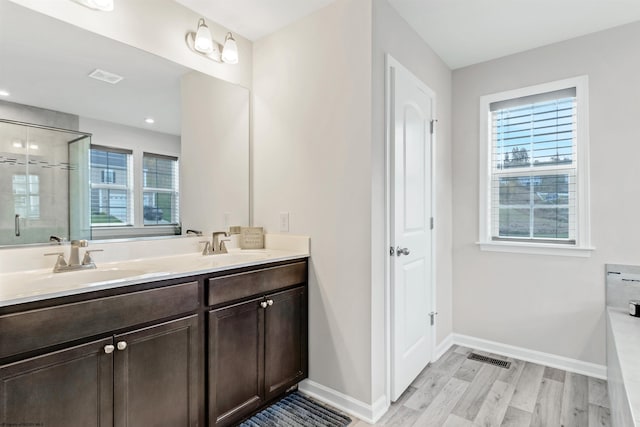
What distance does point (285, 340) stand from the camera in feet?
6.59

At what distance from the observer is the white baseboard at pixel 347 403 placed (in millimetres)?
1868

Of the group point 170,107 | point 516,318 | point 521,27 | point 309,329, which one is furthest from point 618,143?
point 170,107

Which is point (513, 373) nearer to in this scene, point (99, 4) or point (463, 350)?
point (463, 350)

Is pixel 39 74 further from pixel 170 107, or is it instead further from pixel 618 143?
pixel 618 143

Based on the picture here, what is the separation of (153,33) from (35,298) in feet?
5.01

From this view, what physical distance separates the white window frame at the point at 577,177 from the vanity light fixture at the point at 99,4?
270cm

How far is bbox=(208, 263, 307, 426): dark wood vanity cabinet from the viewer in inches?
65.2

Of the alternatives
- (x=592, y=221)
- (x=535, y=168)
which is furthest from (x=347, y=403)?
(x=535, y=168)

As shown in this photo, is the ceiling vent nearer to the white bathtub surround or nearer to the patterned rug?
the patterned rug

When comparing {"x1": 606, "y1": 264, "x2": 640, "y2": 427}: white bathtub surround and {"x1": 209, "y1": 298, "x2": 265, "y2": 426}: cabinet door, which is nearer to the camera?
{"x1": 606, "y1": 264, "x2": 640, "y2": 427}: white bathtub surround

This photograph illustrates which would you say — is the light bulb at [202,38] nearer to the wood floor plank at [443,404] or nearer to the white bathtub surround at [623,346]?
the wood floor plank at [443,404]

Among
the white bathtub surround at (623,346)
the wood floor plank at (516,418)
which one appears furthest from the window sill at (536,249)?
the wood floor plank at (516,418)

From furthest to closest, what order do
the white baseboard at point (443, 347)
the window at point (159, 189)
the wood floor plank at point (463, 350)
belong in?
1. the wood floor plank at point (463, 350)
2. the white baseboard at point (443, 347)
3. the window at point (159, 189)

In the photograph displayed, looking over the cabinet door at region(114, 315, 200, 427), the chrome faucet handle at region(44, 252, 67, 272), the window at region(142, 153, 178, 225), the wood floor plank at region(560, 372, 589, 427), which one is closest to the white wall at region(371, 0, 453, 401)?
the wood floor plank at region(560, 372, 589, 427)
